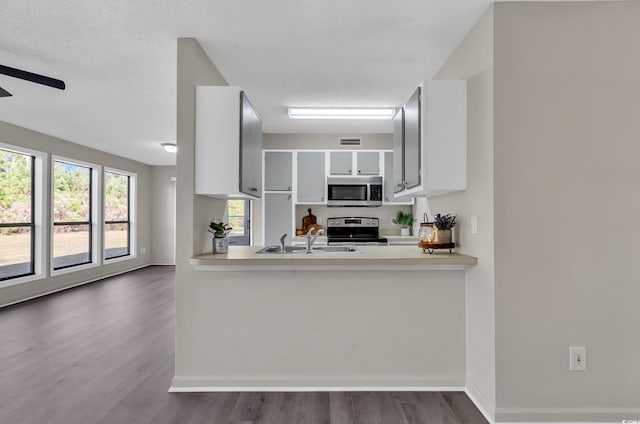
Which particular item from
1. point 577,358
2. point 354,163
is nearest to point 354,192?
point 354,163

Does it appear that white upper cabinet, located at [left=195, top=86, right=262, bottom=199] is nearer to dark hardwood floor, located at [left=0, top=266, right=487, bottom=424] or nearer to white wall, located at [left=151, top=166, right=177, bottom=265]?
dark hardwood floor, located at [left=0, top=266, right=487, bottom=424]

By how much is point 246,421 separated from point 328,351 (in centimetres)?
67

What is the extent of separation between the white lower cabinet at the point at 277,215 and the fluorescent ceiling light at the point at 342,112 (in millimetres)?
1301

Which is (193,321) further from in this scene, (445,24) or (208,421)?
(445,24)

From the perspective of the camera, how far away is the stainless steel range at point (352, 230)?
5.05 m

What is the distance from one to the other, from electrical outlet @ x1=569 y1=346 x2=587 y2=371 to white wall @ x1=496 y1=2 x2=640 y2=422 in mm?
27

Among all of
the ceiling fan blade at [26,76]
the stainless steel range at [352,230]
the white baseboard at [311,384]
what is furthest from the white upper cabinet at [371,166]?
the ceiling fan blade at [26,76]

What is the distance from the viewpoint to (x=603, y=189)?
6.96ft

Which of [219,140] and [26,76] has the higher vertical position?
[26,76]

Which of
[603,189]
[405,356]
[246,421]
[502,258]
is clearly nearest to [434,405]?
[405,356]

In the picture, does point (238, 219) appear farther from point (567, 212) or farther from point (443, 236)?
point (567, 212)

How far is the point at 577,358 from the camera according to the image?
212 centimetres

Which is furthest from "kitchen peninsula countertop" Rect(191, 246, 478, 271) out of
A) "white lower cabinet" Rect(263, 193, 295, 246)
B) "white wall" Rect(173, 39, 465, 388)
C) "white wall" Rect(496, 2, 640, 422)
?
"white lower cabinet" Rect(263, 193, 295, 246)

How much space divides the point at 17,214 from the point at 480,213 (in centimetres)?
610
